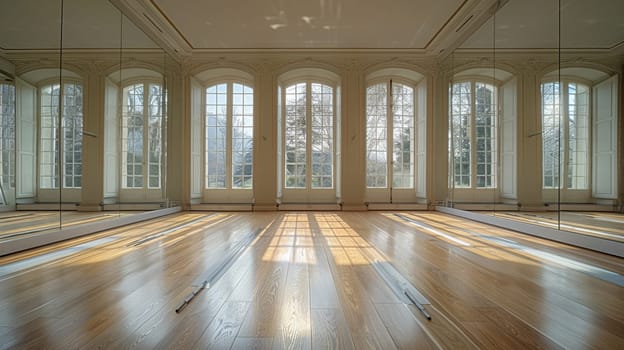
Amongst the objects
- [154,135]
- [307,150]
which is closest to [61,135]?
[154,135]

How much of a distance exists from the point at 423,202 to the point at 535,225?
322 cm

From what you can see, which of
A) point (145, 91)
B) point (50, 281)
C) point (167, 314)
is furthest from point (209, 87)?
point (167, 314)

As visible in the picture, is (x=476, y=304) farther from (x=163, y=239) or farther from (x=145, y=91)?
(x=145, y=91)

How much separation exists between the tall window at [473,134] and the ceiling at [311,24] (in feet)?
2.71

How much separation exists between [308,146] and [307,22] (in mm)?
2716

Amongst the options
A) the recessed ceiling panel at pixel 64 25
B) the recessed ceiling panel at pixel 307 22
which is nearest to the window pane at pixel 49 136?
the recessed ceiling panel at pixel 64 25

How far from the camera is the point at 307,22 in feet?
19.9

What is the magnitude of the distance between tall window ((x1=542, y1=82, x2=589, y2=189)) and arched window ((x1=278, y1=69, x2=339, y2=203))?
431cm

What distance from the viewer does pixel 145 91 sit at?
5.73m

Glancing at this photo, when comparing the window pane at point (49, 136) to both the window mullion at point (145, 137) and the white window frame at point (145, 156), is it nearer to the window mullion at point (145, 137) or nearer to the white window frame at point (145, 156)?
the white window frame at point (145, 156)

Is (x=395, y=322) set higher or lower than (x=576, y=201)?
lower

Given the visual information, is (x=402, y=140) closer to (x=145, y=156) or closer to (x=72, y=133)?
(x=145, y=156)

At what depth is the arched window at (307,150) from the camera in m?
7.66

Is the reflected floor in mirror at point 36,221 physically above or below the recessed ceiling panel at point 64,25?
below
